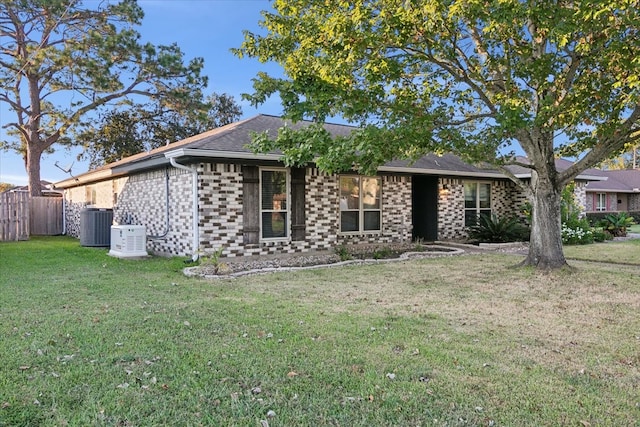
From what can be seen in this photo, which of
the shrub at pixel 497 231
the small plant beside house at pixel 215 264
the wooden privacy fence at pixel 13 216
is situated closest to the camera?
the small plant beside house at pixel 215 264

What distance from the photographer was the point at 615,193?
30469 millimetres

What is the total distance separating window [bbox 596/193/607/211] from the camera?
2912 centimetres

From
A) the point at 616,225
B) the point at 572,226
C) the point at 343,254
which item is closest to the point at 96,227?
the point at 343,254

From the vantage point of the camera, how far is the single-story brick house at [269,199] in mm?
9711

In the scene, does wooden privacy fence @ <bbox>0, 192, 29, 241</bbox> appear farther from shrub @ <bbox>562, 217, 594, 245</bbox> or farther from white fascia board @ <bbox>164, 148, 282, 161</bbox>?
shrub @ <bbox>562, 217, 594, 245</bbox>

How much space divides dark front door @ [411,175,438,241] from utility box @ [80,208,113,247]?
964 cm

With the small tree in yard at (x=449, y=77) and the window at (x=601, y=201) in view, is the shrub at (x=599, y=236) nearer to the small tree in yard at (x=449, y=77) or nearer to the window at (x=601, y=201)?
the small tree in yard at (x=449, y=77)

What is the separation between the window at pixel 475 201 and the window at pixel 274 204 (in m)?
7.12

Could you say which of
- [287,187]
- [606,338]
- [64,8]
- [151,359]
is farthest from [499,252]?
[64,8]

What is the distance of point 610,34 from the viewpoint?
6.65m

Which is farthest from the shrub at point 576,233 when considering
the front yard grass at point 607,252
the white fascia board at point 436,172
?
the white fascia board at point 436,172

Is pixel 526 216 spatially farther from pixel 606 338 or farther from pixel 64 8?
pixel 64 8

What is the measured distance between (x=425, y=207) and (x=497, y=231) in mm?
2312

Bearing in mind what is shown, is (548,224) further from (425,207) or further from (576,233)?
(576,233)
